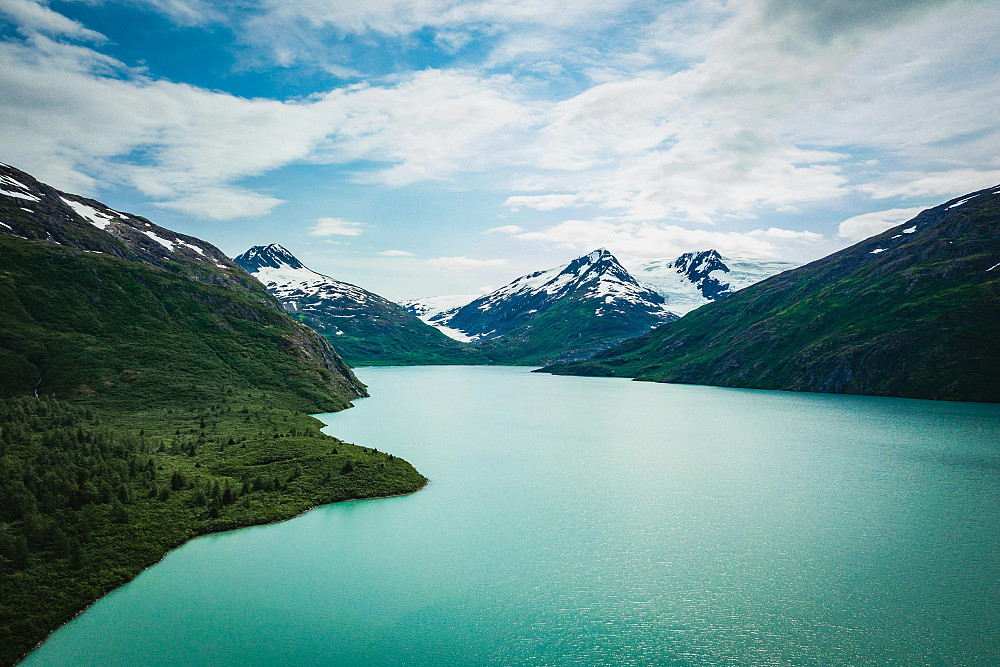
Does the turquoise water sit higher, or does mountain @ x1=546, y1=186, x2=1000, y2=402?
mountain @ x1=546, y1=186, x2=1000, y2=402

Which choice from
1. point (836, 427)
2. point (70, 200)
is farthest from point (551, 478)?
point (70, 200)

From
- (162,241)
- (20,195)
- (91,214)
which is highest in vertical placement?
(91,214)

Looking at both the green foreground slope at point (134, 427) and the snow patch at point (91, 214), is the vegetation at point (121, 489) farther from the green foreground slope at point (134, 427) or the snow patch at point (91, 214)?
the snow patch at point (91, 214)

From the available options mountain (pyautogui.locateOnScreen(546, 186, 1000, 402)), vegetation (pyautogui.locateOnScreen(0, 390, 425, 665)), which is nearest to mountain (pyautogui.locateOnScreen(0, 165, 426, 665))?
vegetation (pyautogui.locateOnScreen(0, 390, 425, 665))

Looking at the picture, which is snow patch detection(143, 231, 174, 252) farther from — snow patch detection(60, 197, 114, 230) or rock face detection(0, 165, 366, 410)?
rock face detection(0, 165, 366, 410)

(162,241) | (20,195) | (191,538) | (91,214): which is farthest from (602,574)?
(162,241)

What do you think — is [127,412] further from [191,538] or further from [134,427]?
[191,538]
